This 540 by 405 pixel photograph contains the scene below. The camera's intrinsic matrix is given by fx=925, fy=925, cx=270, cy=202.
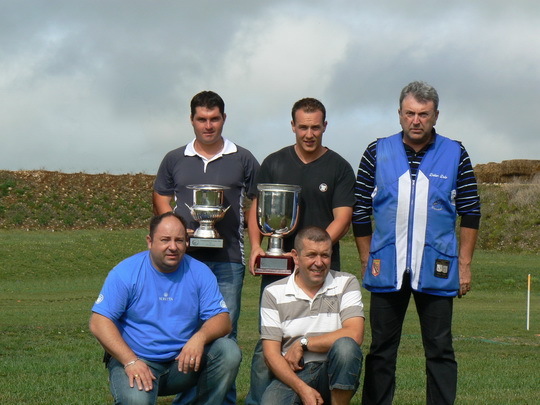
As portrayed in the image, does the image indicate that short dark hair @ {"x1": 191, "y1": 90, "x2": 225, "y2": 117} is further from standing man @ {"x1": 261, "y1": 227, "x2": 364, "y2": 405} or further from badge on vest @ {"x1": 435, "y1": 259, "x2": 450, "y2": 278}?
badge on vest @ {"x1": 435, "y1": 259, "x2": 450, "y2": 278}

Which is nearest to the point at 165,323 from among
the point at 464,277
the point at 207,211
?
the point at 207,211

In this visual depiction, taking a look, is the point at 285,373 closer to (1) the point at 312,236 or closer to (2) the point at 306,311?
(2) the point at 306,311

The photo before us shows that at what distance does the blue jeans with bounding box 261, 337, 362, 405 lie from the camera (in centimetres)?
507

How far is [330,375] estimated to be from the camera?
5.12m

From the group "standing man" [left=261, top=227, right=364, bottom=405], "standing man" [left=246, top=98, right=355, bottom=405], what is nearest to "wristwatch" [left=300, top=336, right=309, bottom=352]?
"standing man" [left=261, top=227, right=364, bottom=405]

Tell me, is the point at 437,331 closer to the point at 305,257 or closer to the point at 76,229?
the point at 305,257

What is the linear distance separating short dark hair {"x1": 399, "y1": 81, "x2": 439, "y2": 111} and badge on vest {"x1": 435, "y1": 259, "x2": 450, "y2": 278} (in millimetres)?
903

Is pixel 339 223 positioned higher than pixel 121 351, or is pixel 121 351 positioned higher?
pixel 339 223

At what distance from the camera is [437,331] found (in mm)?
5547

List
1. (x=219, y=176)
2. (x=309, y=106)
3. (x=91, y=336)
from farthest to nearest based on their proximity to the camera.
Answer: (x=91, y=336) < (x=219, y=176) < (x=309, y=106)

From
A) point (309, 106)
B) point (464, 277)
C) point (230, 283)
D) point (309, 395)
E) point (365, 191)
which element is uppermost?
point (309, 106)

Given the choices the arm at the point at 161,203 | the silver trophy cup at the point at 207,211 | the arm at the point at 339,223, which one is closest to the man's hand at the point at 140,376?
the silver trophy cup at the point at 207,211

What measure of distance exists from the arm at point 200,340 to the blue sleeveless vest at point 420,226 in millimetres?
964

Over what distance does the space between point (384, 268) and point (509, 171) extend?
45476mm
